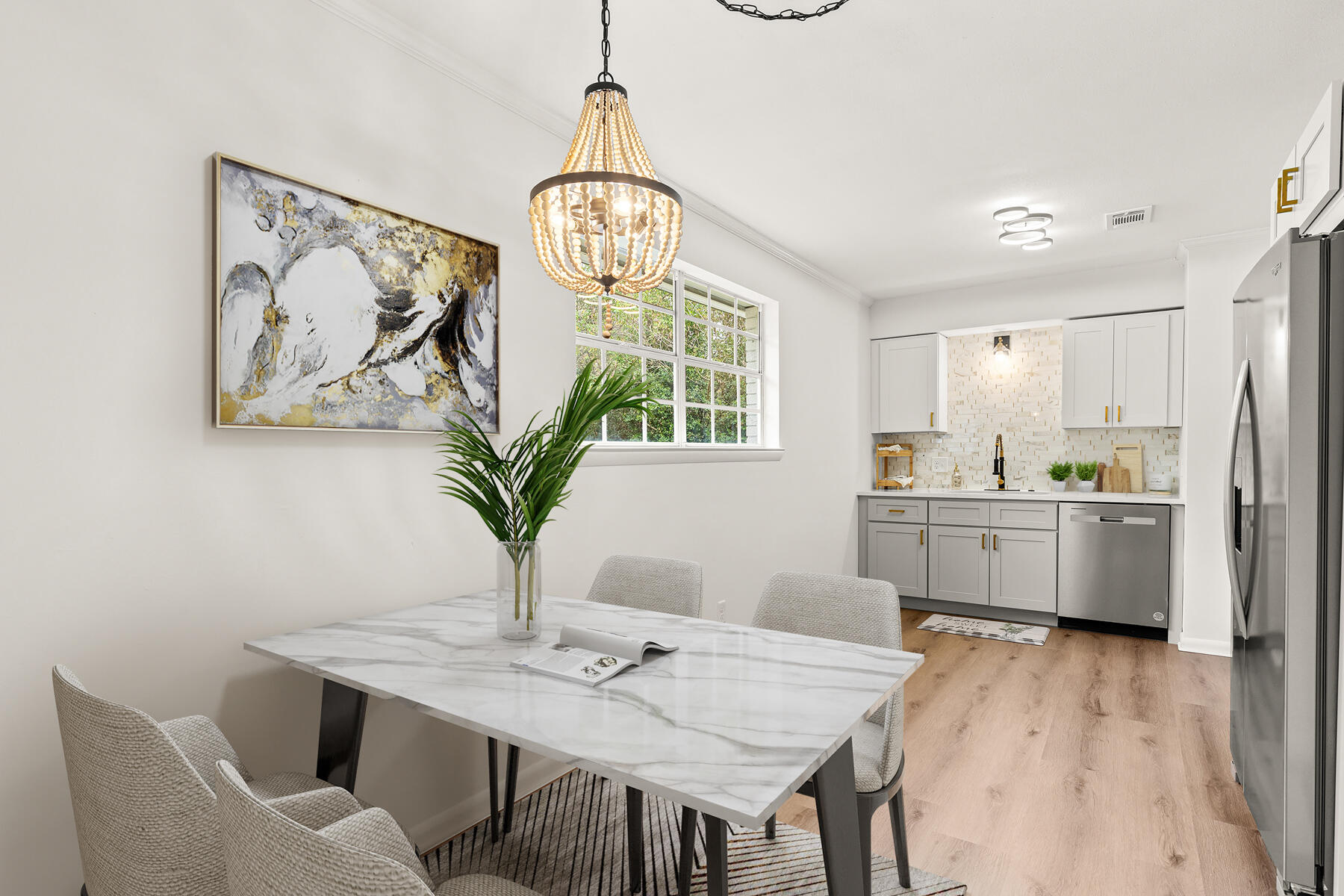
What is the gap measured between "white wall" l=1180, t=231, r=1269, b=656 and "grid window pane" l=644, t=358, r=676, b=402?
3.22 m

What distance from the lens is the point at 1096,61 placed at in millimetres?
2271

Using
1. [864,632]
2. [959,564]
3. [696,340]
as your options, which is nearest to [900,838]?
[864,632]

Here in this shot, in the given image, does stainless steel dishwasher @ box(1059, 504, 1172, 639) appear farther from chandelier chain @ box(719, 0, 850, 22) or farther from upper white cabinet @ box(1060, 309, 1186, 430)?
chandelier chain @ box(719, 0, 850, 22)

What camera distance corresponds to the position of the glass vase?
65.0 inches

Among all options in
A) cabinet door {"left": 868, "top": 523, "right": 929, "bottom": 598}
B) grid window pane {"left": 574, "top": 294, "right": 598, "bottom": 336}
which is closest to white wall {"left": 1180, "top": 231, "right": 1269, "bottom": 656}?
cabinet door {"left": 868, "top": 523, "right": 929, "bottom": 598}

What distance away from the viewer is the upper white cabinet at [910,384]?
17.9 feet

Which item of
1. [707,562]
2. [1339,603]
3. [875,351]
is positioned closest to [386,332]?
[707,562]

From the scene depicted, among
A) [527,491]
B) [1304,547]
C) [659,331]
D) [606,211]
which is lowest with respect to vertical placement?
[1304,547]

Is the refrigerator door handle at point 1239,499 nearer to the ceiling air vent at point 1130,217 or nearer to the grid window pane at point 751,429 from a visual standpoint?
the ceiling air vent at point 1130,217

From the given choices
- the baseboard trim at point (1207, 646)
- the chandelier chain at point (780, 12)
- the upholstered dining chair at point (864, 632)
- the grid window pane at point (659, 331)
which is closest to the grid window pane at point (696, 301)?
the grid window pane at point (659, 331)

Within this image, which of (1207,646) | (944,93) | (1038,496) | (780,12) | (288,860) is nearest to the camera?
(288,860)

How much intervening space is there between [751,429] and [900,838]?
265 cm

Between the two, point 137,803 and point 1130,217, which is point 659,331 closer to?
point 1130,217

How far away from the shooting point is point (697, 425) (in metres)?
3.78
